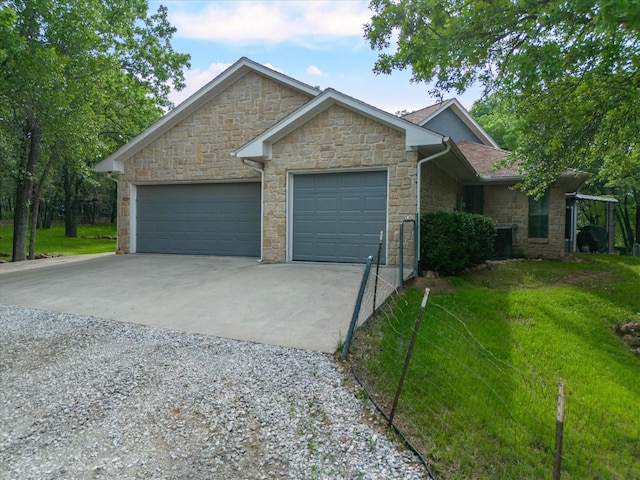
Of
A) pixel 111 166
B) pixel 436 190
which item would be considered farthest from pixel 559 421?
pixel 111 166

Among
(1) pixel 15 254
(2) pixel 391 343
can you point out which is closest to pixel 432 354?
(2) pixel 391 343

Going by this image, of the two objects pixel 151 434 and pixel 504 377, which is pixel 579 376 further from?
pixel 151 434

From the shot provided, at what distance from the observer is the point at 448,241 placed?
7918mm

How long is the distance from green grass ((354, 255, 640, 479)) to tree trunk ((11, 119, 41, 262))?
13.3 metres

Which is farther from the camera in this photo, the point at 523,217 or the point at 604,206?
the point at 604,206

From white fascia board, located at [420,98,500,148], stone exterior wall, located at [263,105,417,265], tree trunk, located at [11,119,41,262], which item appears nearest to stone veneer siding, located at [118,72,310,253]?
stone exterior wall, located at [263,105,417,265]

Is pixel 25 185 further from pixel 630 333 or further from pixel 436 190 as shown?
pixel 630 333

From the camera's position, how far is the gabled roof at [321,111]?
26.9 feet

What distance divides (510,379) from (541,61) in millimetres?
4710

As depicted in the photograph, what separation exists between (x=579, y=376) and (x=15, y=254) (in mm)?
16650

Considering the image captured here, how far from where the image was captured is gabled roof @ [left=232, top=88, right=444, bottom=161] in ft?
26.9

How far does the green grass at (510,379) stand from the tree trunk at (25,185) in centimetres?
1333

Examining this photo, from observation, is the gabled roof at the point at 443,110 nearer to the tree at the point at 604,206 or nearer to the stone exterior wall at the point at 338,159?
the tree at the point at 604,206

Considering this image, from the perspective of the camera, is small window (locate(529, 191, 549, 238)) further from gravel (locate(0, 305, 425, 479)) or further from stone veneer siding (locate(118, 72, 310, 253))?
gravel (locate(0, 305, 425, 479))
